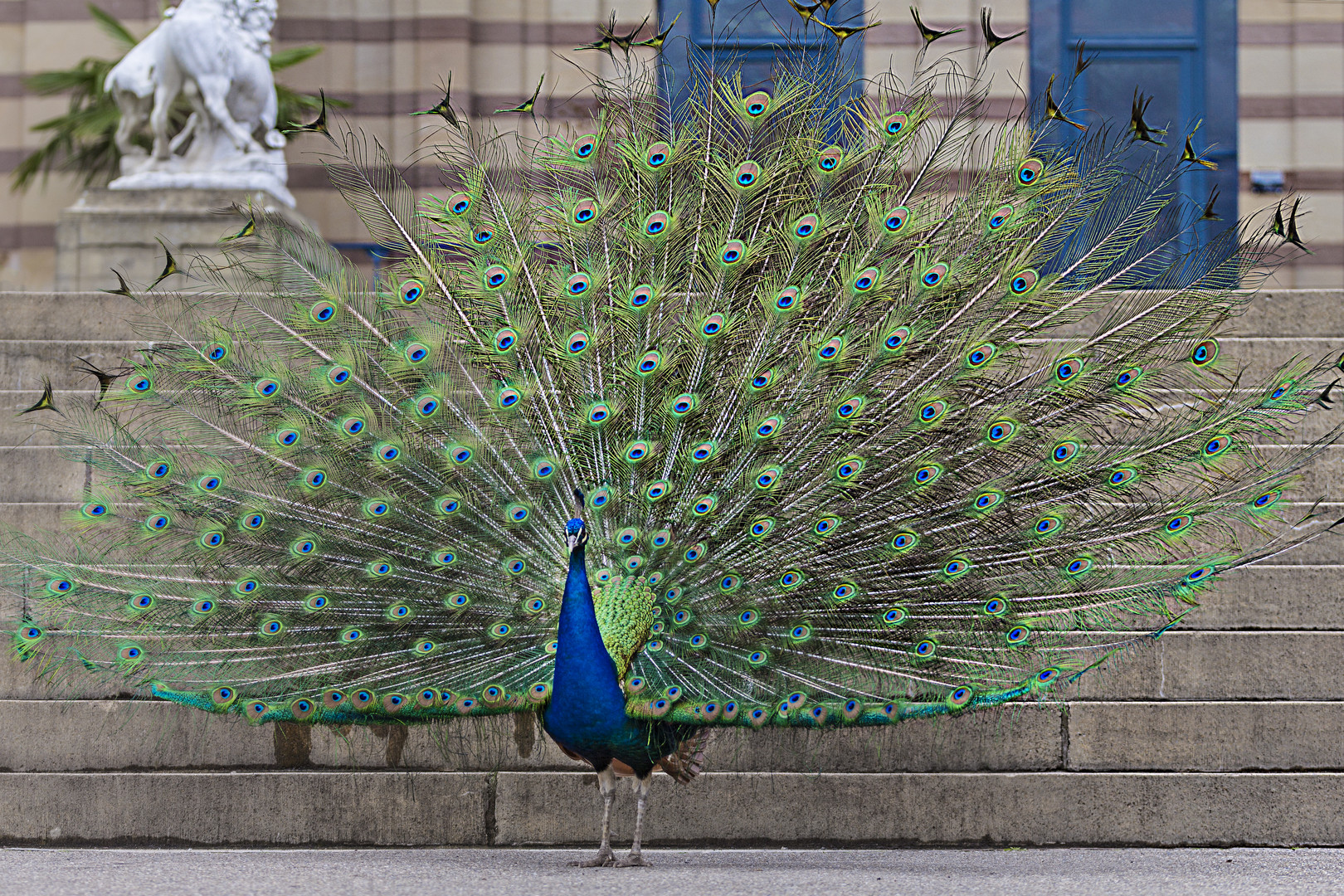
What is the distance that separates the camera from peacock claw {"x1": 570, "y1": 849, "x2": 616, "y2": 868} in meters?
4.67

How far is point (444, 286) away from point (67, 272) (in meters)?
4.33

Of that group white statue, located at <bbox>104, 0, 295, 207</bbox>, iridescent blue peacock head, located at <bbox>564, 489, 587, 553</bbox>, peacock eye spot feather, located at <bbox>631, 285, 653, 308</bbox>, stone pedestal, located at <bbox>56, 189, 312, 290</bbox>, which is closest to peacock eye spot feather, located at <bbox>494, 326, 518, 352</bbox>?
peacock eye spot feather, located at <bbox>631, 285, 653, 308</bbox>

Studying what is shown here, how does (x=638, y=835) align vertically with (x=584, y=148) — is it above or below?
below

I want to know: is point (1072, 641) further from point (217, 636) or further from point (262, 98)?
point (262, 98)

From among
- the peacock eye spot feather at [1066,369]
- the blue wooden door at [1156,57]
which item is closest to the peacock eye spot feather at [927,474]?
the peacock eye spot feather at [1066,369]

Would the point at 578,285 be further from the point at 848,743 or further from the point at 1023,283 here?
the point at 848,743

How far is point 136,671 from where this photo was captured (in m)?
4.62

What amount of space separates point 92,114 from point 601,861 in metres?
7.62

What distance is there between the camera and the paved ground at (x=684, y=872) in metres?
4.27

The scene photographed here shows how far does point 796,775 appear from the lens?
515 cm

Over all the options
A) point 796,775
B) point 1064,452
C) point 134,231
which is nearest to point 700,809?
point 796,775

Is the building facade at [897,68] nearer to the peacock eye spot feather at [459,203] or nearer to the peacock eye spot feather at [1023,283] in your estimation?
the peacock eye spot feather at [459,203]

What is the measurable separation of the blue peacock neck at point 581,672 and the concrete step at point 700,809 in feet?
2.60

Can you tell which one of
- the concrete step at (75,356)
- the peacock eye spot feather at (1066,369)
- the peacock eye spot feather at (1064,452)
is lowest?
the peacock eye spot feather at (1064,452)
